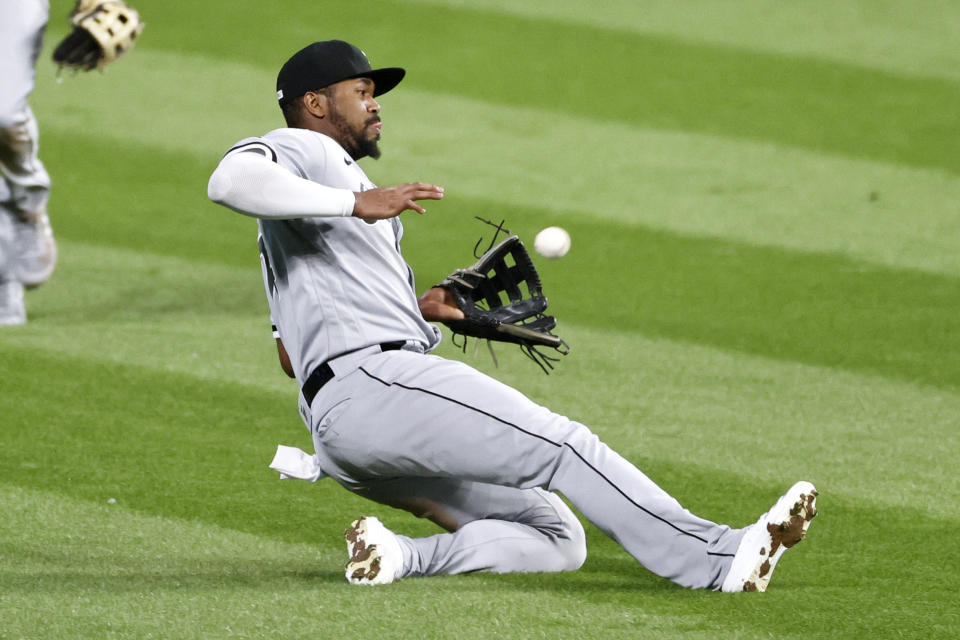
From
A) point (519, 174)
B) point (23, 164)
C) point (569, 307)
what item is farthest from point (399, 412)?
point (519, 174)

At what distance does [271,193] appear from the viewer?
375 centimetres

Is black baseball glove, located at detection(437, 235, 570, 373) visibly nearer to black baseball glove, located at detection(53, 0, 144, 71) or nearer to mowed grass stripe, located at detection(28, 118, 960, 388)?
mowed grass stripe, located at detection(28, 118, 960, 388)

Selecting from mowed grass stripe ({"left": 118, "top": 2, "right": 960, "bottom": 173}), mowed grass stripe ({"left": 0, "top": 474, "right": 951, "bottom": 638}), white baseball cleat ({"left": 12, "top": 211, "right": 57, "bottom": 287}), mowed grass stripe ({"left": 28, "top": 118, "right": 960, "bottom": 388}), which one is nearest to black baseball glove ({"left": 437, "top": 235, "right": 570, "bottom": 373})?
mowed grass stripe ({"left": 0, "top": 474, "right": 951, "bottom": 638})

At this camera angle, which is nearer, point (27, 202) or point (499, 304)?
point (499, 304)

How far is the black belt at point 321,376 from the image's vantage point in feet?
13.1

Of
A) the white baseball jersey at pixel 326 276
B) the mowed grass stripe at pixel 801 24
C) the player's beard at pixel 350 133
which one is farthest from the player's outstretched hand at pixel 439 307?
the mowed grass stripe at pixel 801 24

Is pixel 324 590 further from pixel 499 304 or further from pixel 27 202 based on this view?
pixel 27 202

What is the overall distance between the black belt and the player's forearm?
413 mm

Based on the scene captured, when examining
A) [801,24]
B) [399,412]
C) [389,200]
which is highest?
[801,24]

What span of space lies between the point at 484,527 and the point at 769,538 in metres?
0.79

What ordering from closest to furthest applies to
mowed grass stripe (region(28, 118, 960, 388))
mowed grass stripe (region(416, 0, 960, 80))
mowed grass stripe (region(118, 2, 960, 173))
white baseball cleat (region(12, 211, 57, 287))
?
mowed grass stripe (region(28, 118, 960, 388)) < white baseball cleat (region(12, 211, 57, 287)) < mowed grass stripe (region(118, 2, 960, 173)) < mowed grass stripe (region(416, 0, 960, 80))

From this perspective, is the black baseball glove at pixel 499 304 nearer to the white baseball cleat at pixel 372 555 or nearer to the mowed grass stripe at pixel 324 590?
the white baseball cleat at pixel 372 555

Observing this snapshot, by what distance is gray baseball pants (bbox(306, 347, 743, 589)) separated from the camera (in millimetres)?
3801

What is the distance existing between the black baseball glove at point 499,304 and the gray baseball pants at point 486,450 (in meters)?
0.29
